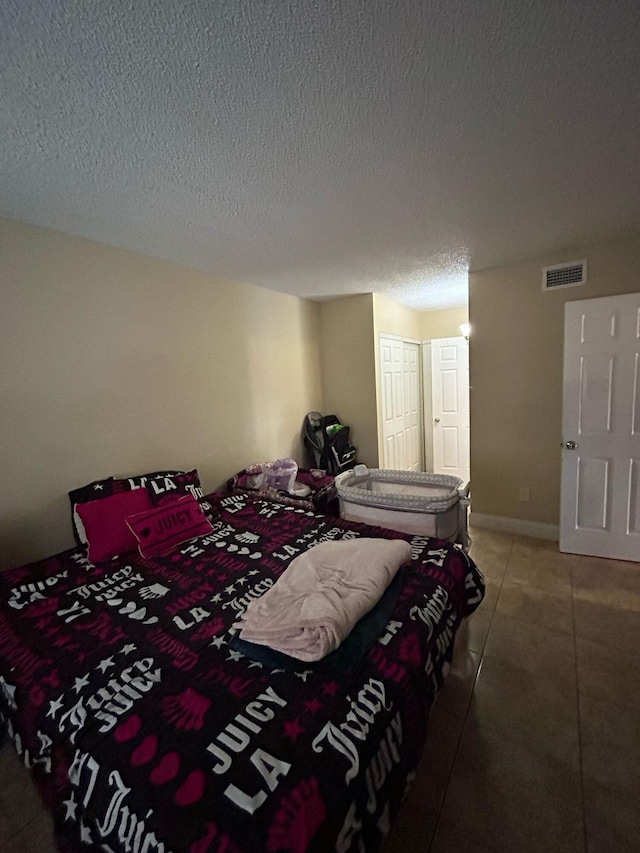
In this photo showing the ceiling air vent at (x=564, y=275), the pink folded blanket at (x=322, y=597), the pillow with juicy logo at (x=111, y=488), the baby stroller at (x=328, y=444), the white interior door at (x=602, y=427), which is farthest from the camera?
the baby stroller at (x=328, y=444)

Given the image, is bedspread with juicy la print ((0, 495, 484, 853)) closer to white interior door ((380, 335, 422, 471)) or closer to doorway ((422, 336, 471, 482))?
white interior door ((380, 335, 422, 471))

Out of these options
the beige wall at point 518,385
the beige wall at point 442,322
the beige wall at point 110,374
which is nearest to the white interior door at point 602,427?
the beige wall at point 518,385

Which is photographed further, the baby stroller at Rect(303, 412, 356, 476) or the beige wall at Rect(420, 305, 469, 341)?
the beige wall at Rect(420, 305, 469, 341)

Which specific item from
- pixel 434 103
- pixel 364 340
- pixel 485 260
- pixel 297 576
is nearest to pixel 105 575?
pixel 297 576

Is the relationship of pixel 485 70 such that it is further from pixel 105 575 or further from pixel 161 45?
pixel 105 575

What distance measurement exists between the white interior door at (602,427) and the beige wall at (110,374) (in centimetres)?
262

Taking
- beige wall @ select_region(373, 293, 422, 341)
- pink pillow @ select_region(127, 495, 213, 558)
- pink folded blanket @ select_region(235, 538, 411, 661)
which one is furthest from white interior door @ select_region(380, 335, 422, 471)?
pink folded blanket @ select_region(235, 538, 411, 661)

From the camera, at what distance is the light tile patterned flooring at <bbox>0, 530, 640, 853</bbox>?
1.17 metres

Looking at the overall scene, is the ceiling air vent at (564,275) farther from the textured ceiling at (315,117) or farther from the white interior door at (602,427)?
the textured ceiling at (315,117)

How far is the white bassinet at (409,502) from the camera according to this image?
2.26 metres

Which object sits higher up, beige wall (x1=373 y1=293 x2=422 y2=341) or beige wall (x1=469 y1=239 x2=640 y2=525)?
beige wall (x1=373 y1=293 x2=422 y2=341)

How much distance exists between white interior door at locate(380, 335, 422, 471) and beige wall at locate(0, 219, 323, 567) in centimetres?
142

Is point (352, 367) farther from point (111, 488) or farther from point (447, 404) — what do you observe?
point (111, 488)

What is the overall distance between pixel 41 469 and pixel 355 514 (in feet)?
6.51
